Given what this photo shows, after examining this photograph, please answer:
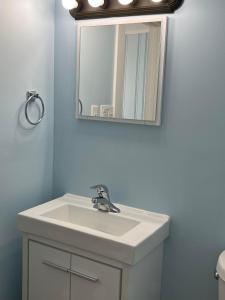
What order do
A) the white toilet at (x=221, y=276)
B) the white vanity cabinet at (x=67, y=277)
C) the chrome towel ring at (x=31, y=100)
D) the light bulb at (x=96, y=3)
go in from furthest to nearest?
1. the chrome towel ring at (x=31, y=100)
2. the light bulb at (x=96, y=3)
3. the white vanity cabinet at (x=67, y=277)
4. the white toilet at (x=221, y=276)

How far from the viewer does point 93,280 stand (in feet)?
5.66

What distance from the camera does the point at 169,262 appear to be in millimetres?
1956

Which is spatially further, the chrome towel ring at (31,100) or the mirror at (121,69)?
the chrome towel ring at (31,100)

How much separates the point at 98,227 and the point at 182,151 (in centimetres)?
63

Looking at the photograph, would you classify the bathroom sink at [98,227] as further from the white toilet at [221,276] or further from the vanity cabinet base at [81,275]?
the white toilet at [221,276]

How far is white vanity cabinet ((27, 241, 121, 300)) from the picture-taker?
1.70 m

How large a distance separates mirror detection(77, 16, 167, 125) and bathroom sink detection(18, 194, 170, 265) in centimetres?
51

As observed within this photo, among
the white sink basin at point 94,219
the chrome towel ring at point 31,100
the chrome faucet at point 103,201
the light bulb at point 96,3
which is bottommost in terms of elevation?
the white sink basin at point 94,219

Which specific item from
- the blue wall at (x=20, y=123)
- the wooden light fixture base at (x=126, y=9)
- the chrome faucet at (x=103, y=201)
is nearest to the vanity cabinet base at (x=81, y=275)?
the blue wall at (x=20, y=123)

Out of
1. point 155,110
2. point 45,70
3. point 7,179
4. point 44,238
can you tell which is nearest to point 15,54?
point 45,70

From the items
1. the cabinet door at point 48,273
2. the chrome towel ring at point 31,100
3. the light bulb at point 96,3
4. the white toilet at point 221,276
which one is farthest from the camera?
the chrome towel ring at point 31,100

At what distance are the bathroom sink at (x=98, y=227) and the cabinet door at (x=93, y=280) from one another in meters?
0.08

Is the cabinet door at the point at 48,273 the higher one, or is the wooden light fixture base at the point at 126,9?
the wooden light fixture base at the point at 126,9

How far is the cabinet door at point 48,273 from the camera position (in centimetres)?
182
